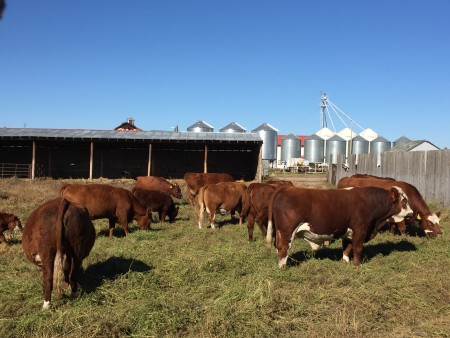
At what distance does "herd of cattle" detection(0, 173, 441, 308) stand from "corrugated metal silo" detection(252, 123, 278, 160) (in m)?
43.6

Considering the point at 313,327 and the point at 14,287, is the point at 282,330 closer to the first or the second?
the point at 313,327

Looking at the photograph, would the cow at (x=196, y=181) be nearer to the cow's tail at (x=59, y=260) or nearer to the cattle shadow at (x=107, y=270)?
the cattle shadow at (x=107, y=270)

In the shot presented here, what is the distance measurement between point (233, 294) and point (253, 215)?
14.9ft

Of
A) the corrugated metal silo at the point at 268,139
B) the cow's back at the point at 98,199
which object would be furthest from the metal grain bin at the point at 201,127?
the cow's back at the point at 98,199

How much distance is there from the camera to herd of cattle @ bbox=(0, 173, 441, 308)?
207 inches

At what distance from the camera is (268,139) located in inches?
2297

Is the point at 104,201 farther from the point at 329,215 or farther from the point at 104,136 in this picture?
the point at 104,136

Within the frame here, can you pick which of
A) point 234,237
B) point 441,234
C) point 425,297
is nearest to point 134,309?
point 425,297

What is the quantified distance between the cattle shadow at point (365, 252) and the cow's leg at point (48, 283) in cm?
403

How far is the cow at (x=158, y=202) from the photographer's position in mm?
12842

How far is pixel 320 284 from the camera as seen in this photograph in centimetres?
616

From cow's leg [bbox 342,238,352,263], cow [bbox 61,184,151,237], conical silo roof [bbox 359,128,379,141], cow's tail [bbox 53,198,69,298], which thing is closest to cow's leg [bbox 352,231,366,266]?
cow's leg [bbox 342,238,352,263]

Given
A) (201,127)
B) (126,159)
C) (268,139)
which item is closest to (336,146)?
(268,139)

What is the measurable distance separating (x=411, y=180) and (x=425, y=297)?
12.8m
